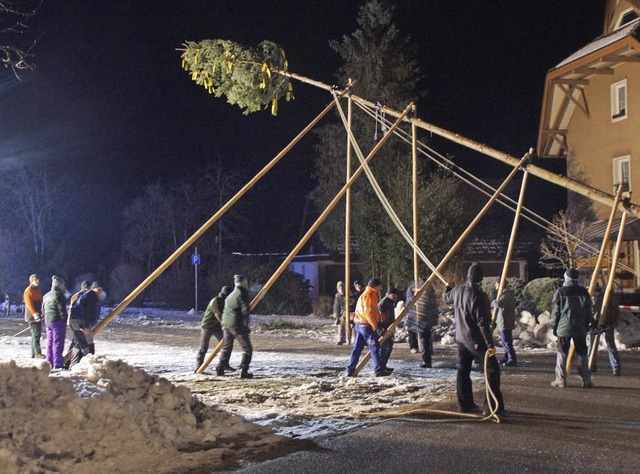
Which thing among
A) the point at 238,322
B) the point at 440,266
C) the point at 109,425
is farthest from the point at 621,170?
the point at 109,425

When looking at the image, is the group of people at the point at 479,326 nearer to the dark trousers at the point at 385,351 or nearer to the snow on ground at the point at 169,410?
the dark trousers at the point at 385,351

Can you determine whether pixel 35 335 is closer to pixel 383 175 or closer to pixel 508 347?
Result: pixel 508 347

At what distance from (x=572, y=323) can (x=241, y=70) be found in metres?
7.44

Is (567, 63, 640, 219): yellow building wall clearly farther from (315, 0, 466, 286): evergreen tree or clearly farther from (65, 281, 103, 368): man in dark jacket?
(65, 281, 103, 368): man in dark jacket

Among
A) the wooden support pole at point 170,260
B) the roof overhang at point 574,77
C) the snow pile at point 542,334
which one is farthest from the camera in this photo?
the roof overhang at point 574,77

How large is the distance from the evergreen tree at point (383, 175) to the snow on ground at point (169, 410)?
1294cm

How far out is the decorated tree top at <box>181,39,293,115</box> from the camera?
13188 mm

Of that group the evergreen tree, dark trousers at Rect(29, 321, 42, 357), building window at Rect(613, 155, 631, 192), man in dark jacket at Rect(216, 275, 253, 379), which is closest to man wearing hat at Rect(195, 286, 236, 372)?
man in dark jacket at Rect(216, 275, 253, 379)

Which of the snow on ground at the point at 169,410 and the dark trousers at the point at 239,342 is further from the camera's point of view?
the dark trousers at the point at 239,342

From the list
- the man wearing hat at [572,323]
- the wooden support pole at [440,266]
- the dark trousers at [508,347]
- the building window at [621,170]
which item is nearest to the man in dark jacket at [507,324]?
the dark trousers at [508,347]

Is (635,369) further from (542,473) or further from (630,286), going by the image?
(630,286)

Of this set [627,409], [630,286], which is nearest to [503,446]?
[627,409]

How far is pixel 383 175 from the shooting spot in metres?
30.1

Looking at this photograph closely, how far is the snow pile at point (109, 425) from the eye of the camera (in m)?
6.48
